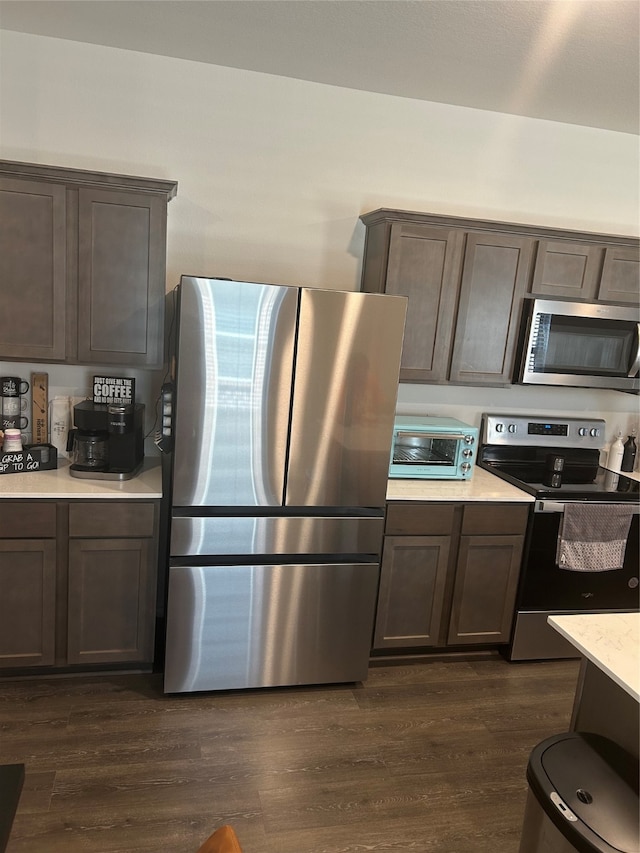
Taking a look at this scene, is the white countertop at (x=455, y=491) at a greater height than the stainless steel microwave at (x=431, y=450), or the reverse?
the stainless steel microwave at (x=431, y=450)

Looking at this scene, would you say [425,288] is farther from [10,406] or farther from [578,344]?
[10,406]

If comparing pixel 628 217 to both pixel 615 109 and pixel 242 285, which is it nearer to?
pixel 615 109

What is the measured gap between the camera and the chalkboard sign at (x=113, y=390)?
9.55 ft

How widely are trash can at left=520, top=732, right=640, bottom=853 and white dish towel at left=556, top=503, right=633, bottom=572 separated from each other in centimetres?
150

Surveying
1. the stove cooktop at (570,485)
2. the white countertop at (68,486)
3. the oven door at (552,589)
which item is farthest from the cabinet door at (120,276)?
the oven door at (552,589)

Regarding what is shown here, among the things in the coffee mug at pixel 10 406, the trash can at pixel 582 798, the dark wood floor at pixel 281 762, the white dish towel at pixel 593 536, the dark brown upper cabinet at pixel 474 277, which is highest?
the dark brown upper cabinet at pixel 474 277

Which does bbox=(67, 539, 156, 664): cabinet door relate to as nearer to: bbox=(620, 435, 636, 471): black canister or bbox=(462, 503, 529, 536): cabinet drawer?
bbox=(462, 503, 529, 536): cabinet drawer

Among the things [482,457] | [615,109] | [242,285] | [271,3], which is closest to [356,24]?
[271,3]

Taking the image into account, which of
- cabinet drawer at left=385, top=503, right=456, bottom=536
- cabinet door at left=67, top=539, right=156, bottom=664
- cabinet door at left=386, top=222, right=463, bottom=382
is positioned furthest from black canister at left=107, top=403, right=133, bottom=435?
cabinet door at left=386, top=222, right=463, bottom=382

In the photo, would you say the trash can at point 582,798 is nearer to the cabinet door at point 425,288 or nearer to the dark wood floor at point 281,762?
the dark wood floor at point 281,762

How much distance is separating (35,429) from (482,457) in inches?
93.9

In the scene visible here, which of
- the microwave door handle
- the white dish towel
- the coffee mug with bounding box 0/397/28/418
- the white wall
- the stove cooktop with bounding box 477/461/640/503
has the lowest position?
the white dish towel

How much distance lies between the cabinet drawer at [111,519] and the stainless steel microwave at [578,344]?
78.6 inches

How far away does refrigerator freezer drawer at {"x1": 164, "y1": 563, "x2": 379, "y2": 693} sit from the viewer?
2.66m
